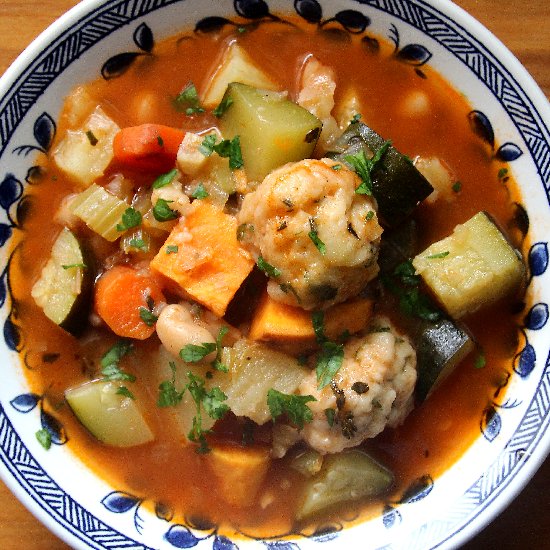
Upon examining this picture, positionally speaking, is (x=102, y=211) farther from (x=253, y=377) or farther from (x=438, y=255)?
(x=438, y=255)

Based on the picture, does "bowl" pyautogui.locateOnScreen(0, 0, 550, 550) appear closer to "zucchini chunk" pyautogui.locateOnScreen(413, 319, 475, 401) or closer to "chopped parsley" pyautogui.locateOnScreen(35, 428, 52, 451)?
"chopped parsley" pyautogui.locateOnScreen(35, 428, 52, 451)

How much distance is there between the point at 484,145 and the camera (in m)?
3.45

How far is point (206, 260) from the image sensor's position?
3.21 m

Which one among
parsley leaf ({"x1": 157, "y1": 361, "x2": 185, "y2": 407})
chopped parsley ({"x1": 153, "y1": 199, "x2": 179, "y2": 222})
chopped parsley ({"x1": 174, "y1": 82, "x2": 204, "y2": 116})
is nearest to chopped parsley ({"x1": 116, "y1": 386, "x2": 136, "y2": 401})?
parsley leaf ({"x1": 157, "y1": 361, "x2": 185, "y2": 407})

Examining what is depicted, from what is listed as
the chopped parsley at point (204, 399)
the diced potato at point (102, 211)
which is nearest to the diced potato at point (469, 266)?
the chopped parsley at point (204, 399)

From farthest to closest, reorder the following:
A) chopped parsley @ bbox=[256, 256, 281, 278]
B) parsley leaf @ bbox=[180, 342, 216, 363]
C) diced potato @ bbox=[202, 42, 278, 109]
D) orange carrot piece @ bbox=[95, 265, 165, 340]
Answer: diced potato @ bbox=[202, 42, 278, 109] < orange carrot piece @ bbox=[95, 265, 165, 340] < parsley leaf @ bbox=[180, 342, 216, 363] < chopped parsley @ bbox=[256, 256, 281, 278]

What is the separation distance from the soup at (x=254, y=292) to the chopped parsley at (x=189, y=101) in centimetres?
1

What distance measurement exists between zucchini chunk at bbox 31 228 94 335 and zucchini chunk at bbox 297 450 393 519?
138 centimetres

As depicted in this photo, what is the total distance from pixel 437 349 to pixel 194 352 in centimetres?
114

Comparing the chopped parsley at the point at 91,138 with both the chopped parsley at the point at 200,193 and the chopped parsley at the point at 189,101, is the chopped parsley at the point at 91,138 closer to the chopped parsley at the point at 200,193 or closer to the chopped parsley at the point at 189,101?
the chopped parsley at the point at 189,101

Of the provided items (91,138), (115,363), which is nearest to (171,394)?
(115,363)

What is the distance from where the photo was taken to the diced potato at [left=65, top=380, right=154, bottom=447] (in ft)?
11.0

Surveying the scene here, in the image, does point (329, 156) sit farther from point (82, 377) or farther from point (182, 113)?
point (82, 377)

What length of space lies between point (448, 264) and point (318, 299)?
70cm
